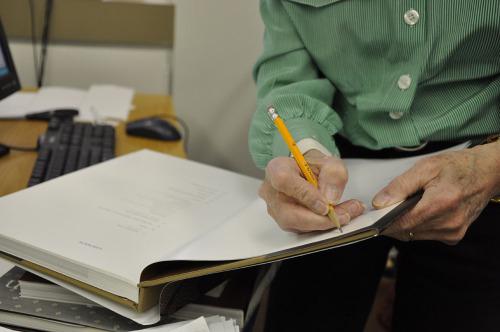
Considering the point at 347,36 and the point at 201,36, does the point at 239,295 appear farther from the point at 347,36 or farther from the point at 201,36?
the point at 201,36

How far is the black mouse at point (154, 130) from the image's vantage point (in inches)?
45.0

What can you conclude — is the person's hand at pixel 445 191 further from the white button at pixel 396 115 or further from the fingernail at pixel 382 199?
the white button at pixel 396 115

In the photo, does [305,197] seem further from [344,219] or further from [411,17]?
[411,17]

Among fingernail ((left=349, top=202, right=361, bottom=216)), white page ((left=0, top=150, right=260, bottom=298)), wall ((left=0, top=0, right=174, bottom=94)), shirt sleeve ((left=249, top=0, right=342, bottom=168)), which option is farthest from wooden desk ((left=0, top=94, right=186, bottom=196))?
fingernail ((left=349, top=202, right=361, bottom=216))

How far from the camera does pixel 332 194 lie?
1.78 ft

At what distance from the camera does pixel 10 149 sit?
1.01 metres

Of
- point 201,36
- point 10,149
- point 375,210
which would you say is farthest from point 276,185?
point 201,36

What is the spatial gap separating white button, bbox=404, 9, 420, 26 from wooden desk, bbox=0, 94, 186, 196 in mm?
542

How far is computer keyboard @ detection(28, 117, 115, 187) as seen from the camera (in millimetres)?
871

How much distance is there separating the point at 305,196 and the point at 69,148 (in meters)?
0.61

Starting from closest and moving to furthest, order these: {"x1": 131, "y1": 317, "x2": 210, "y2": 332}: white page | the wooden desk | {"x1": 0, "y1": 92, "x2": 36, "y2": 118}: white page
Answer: {"x1": 131, "y1": 317, "x2": 210, "y2": 332}: white page < the wooden desk < {"x1": 0, "y1": 92, "x2": 36, "y2": 118}: white page

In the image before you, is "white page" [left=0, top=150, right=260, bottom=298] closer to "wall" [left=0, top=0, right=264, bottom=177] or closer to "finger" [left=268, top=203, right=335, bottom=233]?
"finger" [left=268, top=203, right=335, bottom=233]

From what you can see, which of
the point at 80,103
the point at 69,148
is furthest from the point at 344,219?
the point at 80,103

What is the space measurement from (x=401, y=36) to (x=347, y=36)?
0.08m
